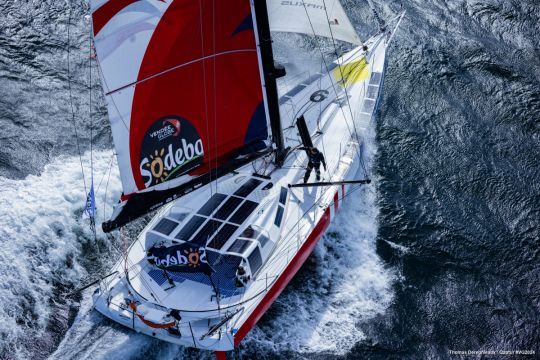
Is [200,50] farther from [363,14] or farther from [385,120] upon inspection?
[363,14]

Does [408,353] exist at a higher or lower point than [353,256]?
lower

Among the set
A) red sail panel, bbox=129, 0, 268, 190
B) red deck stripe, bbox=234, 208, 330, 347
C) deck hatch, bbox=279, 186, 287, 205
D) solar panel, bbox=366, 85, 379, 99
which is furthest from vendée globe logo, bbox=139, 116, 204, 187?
solar panel, bbox=366, 85, 379, 99

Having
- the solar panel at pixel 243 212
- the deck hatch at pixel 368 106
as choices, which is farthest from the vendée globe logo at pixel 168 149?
the deck hatch at pixel 368 106

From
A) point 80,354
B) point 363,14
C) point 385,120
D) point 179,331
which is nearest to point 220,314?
point 179,331

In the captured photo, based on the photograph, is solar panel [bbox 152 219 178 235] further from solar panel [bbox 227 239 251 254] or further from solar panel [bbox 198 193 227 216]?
solar panel [bbox 227 239 251 254]

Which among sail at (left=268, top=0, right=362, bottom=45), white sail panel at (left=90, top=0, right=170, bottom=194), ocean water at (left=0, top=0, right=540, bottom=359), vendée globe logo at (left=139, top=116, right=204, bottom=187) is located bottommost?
ocean water at (left=0, top=0, right=540, bottom=359)

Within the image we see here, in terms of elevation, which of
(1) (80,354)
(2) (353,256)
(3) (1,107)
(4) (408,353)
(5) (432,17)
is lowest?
(4) (408,353)
